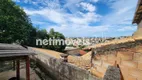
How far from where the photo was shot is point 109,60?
9.29 feet

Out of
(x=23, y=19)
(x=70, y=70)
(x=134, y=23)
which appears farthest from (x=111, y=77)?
(x=23, y=19)

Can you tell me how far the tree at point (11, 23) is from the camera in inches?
684

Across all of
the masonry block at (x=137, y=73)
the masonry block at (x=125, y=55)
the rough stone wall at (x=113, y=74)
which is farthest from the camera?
the rough stone wall at (x=113, y=74)

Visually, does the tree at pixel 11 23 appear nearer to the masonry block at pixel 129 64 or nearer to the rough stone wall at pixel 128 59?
the rough stone wall at pixel 128 59

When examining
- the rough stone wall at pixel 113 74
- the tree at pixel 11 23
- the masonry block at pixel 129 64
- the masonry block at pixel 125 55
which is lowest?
the rough stone wall at pixel 113 74

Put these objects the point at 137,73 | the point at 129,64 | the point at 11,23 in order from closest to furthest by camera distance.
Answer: the point at 137,73 → the point at 129,64 → the point at 11,23

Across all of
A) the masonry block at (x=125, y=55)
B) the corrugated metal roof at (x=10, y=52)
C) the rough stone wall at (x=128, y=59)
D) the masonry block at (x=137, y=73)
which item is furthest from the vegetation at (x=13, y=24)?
the masonry block at (x=137, y=73)

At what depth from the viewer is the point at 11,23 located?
17.8 metres

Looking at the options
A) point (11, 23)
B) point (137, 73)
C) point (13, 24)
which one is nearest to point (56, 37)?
point (13, 24)

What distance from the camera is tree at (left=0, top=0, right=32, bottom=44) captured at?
57.0 ft

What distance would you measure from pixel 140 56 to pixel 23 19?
2150 cm

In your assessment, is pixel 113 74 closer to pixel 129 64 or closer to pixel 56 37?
pixel 129 64

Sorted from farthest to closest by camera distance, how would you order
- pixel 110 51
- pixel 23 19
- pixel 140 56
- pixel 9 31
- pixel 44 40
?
1. pixel 44 40
2. pixel 23 19
3. pixel 9 31
4. pixel 110 51
5. pixel 140 56

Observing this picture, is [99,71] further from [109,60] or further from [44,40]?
[44,40]
